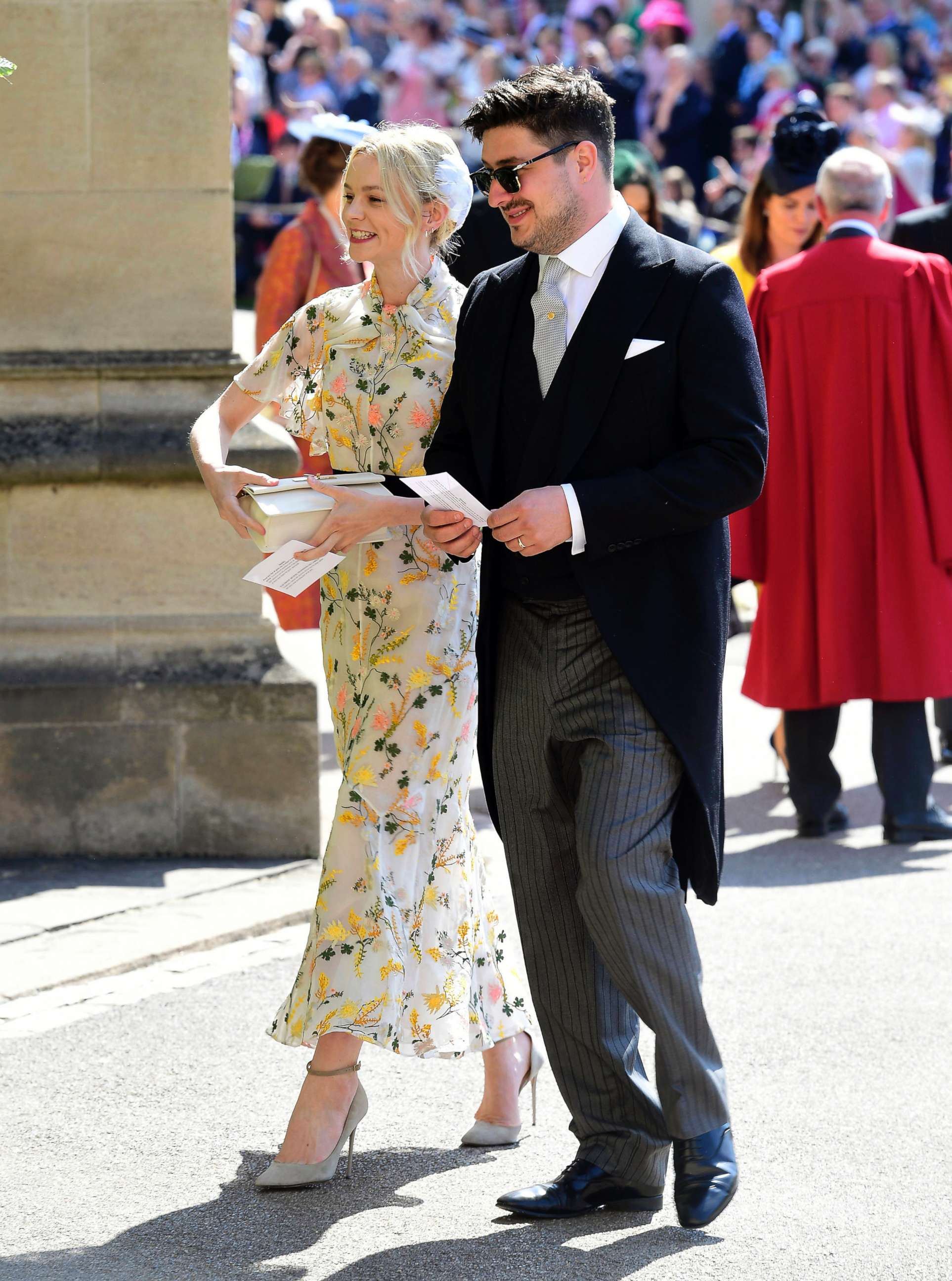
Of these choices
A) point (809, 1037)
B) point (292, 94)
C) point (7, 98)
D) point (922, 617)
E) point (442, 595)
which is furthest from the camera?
point (292, 94)

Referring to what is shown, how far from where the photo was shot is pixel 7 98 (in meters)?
6.27

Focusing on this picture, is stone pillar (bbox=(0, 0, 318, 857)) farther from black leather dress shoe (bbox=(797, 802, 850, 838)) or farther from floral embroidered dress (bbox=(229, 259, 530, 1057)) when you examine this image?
floral embroidered dress (bbox=(229, 259, 530, 1057))

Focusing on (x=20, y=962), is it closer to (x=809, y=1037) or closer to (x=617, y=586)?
(x=809, y=1037)

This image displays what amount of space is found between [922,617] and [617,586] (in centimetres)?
372

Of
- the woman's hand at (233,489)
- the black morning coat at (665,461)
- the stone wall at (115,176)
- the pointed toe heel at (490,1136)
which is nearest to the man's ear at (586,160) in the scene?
the black morning coat at (665,461)

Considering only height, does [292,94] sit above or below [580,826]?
above

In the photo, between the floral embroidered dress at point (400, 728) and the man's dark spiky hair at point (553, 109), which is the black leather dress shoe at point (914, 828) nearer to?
the floral embroidered dress at point (400, 728)

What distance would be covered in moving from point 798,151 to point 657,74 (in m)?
10.6

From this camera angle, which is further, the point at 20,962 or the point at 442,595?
the point at 20,962

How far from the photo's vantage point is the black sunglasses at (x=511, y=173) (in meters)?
3.63

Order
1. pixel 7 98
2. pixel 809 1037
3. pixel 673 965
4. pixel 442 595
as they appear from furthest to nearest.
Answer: pixel 7 98
pixel 809 1037
pixel 442 595
pixel 673 965

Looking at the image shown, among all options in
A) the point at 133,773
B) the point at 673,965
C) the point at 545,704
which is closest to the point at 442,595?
the point at 545,704

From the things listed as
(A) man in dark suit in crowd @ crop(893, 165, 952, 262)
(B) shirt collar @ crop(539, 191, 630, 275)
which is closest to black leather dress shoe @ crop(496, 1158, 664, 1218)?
(B) shirt collar @ crop(539, 191, 630, 275)

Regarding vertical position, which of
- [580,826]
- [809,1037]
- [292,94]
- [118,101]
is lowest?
[809,1037]
